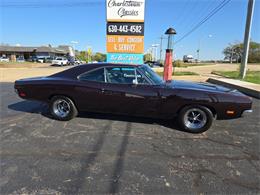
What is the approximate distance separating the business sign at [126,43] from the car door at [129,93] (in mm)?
5162

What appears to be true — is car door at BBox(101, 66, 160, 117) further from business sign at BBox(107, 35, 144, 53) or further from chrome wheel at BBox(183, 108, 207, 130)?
business sign at BBox(107, 35, 144, 53)

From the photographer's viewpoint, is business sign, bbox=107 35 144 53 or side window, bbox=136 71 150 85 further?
business sign, bbox=107 35 144 53

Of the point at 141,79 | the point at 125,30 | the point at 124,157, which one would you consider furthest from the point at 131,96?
the point at 125,30

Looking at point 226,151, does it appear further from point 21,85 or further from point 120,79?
point 21,85

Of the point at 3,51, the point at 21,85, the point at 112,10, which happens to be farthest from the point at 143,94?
the point at 3,51

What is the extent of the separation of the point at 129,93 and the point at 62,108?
1728 millimetres

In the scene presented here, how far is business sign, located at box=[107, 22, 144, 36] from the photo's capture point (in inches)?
382

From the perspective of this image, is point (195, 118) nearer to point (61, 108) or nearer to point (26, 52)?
point (61, 108)

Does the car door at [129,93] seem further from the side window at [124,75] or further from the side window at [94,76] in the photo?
the side window at [94,76]

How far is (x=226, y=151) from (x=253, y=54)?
89224 mm

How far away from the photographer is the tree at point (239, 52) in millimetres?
79938

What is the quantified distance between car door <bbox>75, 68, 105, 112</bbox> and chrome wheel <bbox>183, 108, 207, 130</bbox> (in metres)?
1.88

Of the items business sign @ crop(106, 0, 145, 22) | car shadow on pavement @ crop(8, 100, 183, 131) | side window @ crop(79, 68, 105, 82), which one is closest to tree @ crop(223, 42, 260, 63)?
business sign @ crop(106, 0, 145, 22)

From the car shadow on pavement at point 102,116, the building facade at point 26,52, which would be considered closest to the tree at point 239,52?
the building facade at point 26,52
